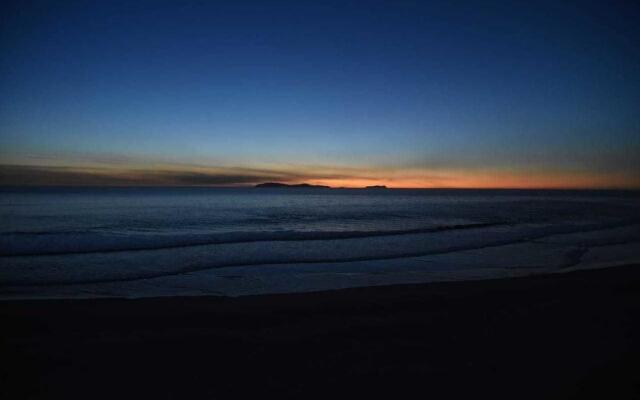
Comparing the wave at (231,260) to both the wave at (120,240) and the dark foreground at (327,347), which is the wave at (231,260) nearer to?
the wave at (120,240)

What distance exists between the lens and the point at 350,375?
4.68 metres

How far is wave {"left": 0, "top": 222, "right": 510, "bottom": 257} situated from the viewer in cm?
1561

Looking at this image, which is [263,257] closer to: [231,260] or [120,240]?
[231,260]

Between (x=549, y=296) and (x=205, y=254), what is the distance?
41.4 ft

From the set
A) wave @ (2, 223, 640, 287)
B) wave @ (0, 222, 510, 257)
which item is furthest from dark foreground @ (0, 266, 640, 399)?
wave @ (0, 222, 510, 257)

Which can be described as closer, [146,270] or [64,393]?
[64,393]

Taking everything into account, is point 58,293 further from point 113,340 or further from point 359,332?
point 359,332

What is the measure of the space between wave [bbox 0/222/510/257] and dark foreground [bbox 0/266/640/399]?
931cm

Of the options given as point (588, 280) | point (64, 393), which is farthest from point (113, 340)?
point (588, 280)

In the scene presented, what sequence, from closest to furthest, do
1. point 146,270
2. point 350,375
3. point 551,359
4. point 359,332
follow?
point 350,375 < point 551,359 < point 359,332 < point 146,270

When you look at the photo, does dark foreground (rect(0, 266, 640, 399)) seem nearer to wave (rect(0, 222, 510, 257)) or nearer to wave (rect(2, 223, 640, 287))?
wave (rect(2, 223, 640, 287))

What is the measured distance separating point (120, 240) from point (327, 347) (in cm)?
1668

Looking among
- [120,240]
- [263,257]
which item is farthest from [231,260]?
[120,240]

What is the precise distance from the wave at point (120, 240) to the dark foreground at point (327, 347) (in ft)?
30.5
